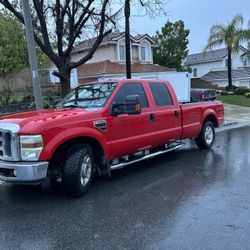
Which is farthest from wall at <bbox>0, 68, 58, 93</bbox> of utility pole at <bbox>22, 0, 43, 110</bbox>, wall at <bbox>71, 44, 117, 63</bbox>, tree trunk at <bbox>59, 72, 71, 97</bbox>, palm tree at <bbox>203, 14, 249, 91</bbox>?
palm tree at <bbox>203, 14, 249, 91</bbox>

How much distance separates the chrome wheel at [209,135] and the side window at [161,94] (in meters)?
2.04

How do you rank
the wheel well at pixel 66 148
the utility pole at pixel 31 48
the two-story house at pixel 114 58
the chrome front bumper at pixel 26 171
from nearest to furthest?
the chrome front bumper at pixel 26 171 < the wheel well at pixel 66 148 < the utility pole at pixel 31 48 < the two-story house at pixel 114 58

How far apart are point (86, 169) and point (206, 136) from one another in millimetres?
4654

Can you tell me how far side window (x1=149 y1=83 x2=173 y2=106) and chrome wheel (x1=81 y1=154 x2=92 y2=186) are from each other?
229 cm

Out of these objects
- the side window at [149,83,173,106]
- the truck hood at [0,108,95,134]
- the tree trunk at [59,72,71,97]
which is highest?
the tree trunk at [59,72,71,97]

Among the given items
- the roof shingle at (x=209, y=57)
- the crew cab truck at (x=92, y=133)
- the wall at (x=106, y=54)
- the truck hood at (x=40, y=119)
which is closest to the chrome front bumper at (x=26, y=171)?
the crew cab truck at (x=92, y=133)

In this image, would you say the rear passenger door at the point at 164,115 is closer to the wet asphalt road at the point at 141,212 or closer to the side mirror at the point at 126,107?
the wet asphalt road at the point at 141,212

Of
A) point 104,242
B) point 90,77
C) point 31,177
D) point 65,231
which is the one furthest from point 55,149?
point 90,77

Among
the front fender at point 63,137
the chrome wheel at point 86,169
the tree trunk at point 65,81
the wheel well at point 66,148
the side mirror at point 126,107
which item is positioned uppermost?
the tree trunk at point 65,81

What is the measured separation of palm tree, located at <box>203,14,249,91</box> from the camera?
33188mm

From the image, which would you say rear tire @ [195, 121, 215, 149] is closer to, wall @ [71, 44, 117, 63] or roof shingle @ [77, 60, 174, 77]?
roof shingle @ [77, 60, 174, 77]

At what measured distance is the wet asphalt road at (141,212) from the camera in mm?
4039

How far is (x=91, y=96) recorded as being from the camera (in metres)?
6.68

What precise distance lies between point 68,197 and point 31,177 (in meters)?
0.84
